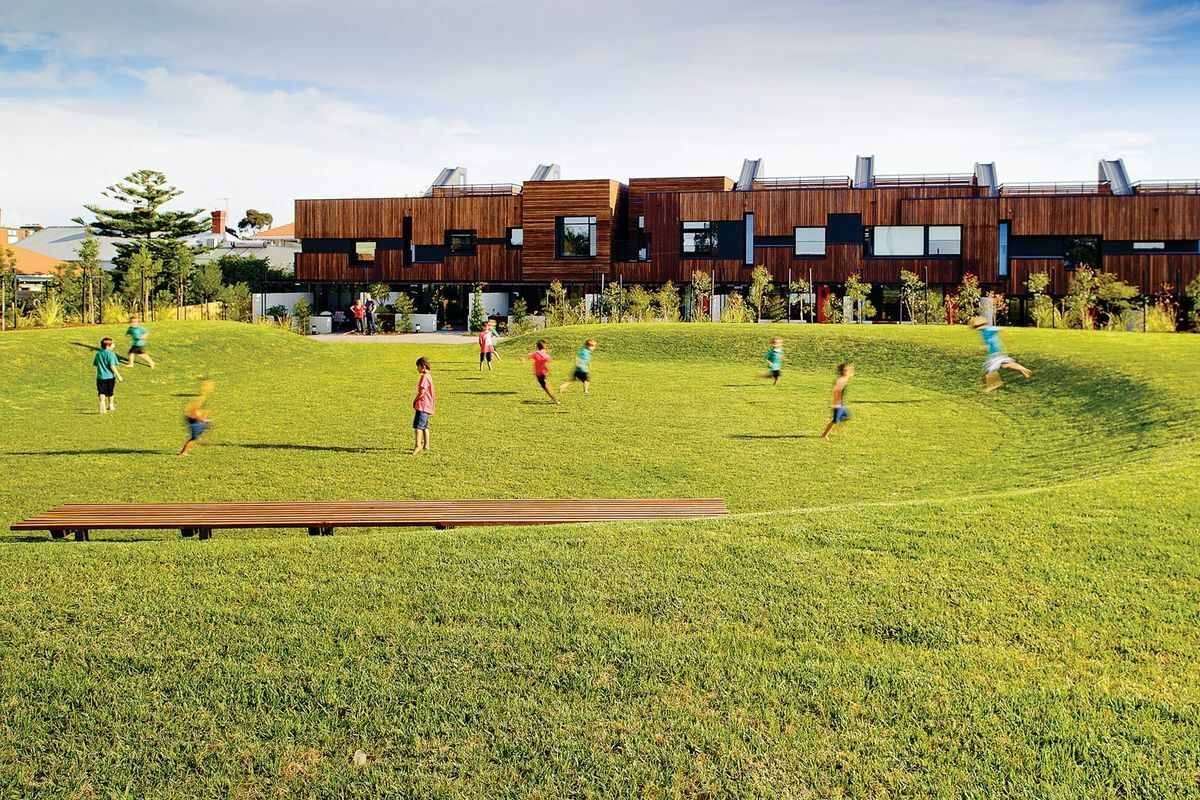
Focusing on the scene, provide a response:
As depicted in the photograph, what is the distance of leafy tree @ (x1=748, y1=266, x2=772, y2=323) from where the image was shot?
52594 mm

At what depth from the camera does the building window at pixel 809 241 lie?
55188 millimetres

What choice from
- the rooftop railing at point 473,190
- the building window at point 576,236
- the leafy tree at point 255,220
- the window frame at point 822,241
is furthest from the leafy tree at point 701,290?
the leafy tree at point 255,220

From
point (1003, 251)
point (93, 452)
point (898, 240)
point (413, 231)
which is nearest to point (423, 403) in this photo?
point (93, 452)

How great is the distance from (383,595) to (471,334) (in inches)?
1939

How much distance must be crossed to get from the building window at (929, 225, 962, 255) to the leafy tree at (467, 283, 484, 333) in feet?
81.4

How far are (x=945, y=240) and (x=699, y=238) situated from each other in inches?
512

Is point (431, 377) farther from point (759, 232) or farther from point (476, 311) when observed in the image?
point (476, 311)

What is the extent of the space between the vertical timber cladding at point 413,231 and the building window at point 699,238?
10.8 meters

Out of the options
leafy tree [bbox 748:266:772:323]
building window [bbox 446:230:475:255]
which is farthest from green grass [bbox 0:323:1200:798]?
building window [bbox 446:230:475:255]

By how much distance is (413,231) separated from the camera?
6325cm

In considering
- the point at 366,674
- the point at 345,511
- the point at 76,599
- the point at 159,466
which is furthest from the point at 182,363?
the point at 366,674

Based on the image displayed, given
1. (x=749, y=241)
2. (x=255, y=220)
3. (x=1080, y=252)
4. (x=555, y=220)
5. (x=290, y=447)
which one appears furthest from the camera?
(x=255, y=220)

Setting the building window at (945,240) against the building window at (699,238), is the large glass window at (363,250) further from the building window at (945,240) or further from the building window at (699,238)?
the building window at (945,240)

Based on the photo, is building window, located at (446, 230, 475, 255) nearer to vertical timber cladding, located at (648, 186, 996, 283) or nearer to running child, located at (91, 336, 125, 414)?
vertical timber cladding, located at (648, 186, 996, 283)
